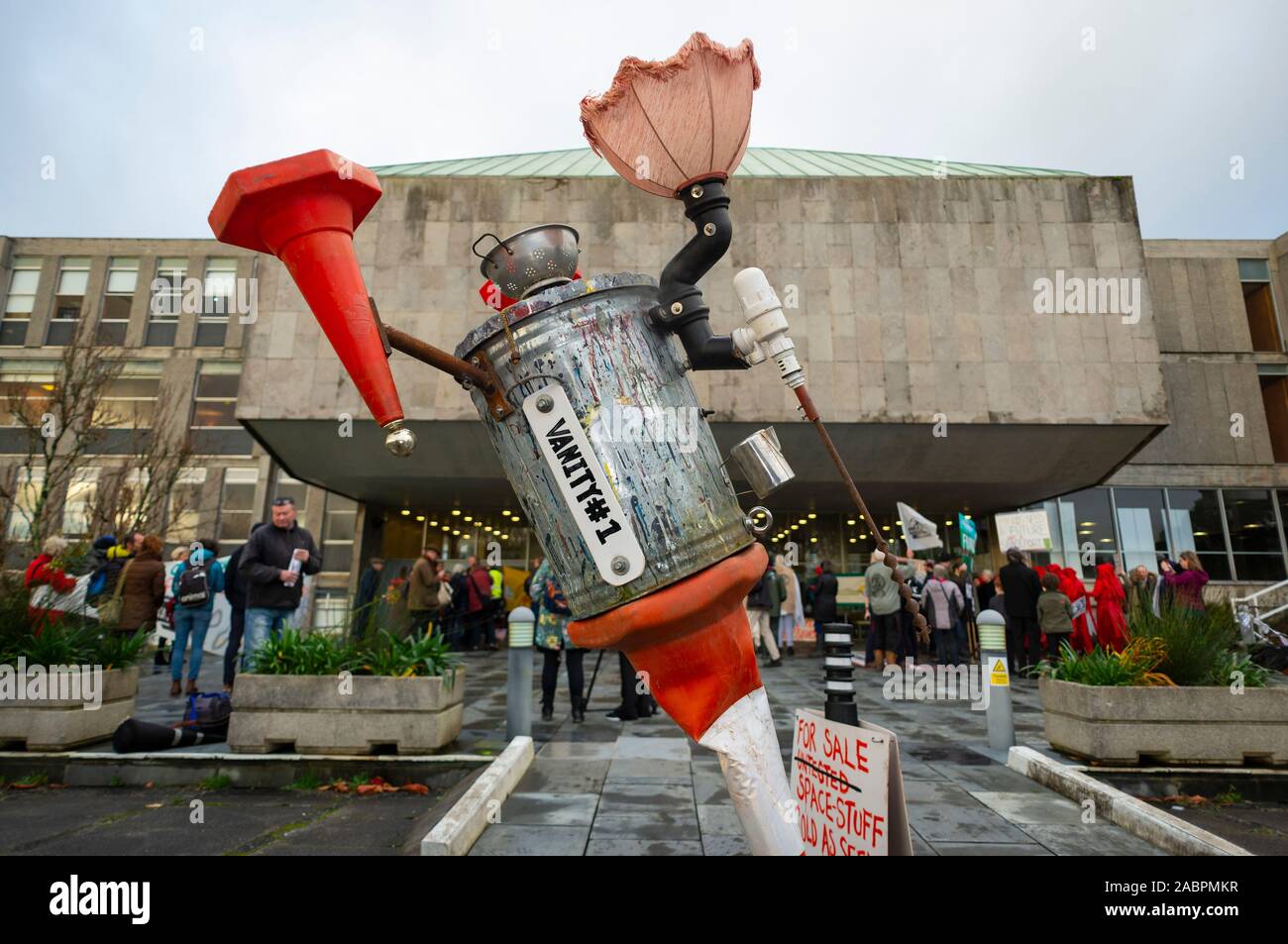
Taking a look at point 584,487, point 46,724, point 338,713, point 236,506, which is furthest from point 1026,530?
point 236,506

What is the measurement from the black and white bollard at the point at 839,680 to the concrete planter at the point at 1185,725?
12.4 ft

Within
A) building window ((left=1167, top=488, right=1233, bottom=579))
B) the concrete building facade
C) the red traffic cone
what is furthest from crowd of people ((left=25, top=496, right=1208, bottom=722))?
building window ((left=1167, top=488, right=1233, bottom=579))

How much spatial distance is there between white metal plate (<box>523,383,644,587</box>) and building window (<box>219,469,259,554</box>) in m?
27.3

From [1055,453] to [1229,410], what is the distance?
10.6 meters

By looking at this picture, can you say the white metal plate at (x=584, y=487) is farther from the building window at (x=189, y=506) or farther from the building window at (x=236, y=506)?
the building window at (x=236, y=506)

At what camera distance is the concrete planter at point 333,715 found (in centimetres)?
499

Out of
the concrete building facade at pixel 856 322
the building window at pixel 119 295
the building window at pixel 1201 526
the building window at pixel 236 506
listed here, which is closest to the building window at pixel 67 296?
the building window at pixel 119 295

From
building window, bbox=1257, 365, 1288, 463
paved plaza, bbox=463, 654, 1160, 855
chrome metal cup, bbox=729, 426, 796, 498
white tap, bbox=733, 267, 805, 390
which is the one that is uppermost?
building window, bbox=1257, 365, 1288, 463

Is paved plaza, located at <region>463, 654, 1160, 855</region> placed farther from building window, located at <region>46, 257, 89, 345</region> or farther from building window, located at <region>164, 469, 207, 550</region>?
building window, located at <region>46, 257, 89, 345</region>

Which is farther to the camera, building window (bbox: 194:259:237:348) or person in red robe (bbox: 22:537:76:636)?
building window (bbox: 194:259:237:348)

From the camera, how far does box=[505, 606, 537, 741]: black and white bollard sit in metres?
5.59

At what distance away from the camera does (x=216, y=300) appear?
2773cm

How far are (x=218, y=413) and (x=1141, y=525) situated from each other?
33209 millimetres

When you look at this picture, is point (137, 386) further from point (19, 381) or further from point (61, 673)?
point (61, 673)
